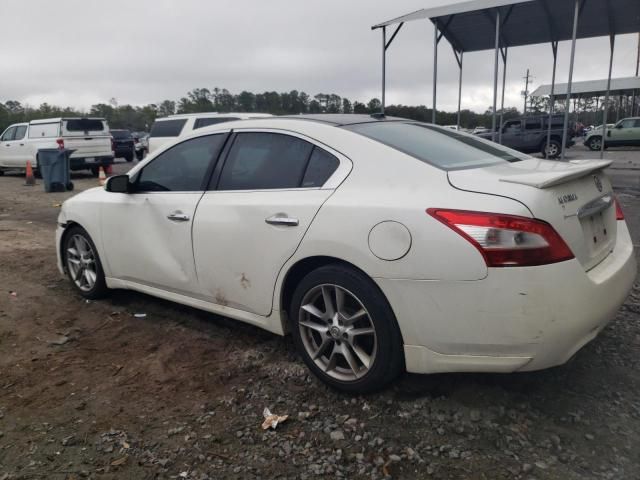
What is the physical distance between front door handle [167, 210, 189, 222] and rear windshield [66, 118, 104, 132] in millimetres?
14312

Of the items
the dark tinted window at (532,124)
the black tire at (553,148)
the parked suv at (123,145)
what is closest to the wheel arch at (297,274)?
the black tire at (553,148)

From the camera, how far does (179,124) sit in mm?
13648

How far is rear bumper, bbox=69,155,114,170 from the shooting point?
52.7 feet

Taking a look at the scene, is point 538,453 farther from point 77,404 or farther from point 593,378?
point 77,404

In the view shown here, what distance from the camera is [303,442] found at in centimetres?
257

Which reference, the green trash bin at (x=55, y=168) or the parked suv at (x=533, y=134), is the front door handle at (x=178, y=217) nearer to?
the green trash bin at (x=55, y=168)

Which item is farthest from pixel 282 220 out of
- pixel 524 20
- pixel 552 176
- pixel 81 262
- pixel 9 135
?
pixel 9 135

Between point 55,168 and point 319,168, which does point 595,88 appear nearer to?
point 55,168

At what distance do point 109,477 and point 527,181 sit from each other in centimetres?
233

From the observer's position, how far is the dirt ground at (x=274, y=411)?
7.84 ft

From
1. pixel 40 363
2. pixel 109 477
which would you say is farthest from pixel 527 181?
pixel 40 363

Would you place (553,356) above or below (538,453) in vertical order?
above

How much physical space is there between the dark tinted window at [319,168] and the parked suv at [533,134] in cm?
2049

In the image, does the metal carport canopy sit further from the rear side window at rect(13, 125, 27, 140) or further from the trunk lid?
the rear side window at rect(13, 125, 27, 140)
